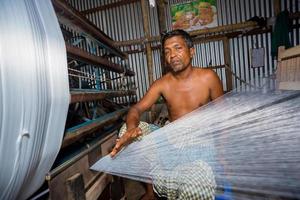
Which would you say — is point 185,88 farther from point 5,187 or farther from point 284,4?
point 284,4

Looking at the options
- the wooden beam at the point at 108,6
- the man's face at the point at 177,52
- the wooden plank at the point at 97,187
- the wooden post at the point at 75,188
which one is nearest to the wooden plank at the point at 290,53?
the man's face at the point at 177,52

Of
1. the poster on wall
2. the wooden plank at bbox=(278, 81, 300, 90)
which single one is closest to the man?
the wooden plank at bbox=(278, 81, 300, 90)

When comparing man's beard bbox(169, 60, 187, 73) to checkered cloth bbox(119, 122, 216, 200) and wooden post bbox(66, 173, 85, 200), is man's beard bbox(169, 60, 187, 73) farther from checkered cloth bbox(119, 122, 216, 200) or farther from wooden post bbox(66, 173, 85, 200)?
wooden post bbox(66, 173, 85, 200)

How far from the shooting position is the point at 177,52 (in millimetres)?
1896

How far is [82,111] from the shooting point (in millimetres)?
2332

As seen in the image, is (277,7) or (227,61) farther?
(227,61)

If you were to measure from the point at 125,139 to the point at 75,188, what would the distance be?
0.36 m

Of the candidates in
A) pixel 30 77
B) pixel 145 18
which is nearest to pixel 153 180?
pixel 30 77

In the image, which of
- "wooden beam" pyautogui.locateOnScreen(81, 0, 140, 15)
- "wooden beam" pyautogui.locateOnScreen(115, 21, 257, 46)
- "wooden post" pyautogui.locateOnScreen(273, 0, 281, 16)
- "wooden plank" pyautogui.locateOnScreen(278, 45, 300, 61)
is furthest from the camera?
"wooden beam" pyautogui.locateOnScreen(81, 0, 140, 15)

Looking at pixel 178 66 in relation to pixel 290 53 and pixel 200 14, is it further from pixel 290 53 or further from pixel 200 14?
pixel 200 14

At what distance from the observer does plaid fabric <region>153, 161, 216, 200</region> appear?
1.14 meters

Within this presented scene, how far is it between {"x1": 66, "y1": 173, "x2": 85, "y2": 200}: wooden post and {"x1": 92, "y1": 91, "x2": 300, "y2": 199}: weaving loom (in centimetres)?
16

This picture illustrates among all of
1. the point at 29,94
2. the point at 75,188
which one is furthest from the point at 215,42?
the point at 29,94

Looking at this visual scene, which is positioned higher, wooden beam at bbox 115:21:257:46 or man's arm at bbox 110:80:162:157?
wooden beam at bbox 115:21:257:46
